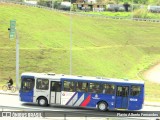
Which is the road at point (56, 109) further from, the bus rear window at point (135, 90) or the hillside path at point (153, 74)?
the hillside path at point (153, 74)

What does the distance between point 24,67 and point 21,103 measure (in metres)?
24.5

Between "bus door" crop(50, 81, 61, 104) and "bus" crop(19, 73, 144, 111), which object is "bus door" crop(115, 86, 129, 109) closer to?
"bus" crop(19, 73, 144, 111)

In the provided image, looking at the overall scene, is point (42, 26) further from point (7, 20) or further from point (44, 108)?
point (44, 108)

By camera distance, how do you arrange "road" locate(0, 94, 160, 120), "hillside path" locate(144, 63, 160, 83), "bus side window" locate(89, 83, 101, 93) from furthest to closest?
"hillside path" locate(144, 63, 160, 83)
"bus side window" locate(89, 83, 101, 93)
"road" locate(0, 94, 160, 120)

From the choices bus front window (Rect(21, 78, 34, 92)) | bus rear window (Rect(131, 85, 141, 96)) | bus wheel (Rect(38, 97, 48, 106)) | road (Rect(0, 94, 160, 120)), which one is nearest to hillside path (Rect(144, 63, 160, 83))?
road (Rect(0, 94, 160, 120))

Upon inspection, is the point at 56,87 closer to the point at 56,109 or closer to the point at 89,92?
the point at 56,109

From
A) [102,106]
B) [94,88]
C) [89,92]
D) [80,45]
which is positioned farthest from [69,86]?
[80,45]

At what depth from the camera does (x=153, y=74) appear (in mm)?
70312

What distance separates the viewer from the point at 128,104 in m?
34.1

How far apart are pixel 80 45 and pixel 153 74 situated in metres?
16.5

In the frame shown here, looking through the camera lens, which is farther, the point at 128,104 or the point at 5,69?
the point at 5,69

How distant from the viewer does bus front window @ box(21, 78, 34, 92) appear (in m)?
35.2

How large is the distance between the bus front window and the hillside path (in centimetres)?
3268

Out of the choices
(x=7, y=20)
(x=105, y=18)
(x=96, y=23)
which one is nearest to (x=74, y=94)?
(x=7, y=20)
